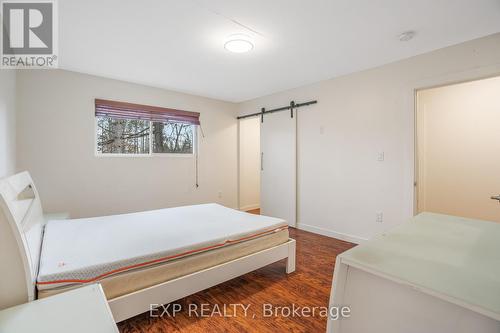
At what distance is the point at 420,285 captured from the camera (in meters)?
0.72

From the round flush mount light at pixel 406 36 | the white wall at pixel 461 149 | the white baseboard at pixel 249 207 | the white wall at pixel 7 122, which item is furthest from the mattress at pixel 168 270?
the white baseboard at pixel 249 207

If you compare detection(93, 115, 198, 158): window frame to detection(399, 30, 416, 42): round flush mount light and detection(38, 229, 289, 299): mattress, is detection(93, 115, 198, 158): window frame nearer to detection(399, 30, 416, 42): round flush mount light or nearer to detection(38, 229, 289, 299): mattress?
detection(38, 229, 289, 299): mattress

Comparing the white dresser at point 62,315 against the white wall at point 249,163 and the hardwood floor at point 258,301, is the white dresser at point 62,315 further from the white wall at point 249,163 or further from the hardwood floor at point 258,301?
the white wall at point 249,163

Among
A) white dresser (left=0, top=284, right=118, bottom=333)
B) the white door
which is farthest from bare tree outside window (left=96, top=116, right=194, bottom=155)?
white dresser (left=0, top=284, right=118, bottom=333)

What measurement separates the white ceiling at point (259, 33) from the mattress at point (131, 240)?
182 centimetres

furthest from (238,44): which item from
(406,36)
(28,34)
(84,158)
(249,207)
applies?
(249,207)

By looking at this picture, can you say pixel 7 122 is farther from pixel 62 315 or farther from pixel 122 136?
pixel 62 315

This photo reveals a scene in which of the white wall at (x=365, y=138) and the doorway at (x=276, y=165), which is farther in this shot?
Result: the doorway at (x=276, y=165)

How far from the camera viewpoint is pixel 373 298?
2.79 feet

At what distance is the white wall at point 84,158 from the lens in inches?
115

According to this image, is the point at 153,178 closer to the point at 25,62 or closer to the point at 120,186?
the point at 120,186

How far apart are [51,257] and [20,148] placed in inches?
87.2

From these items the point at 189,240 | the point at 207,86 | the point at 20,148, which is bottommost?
the point at 189,240

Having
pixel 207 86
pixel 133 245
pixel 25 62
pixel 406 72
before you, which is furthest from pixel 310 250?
pixel 25 62
